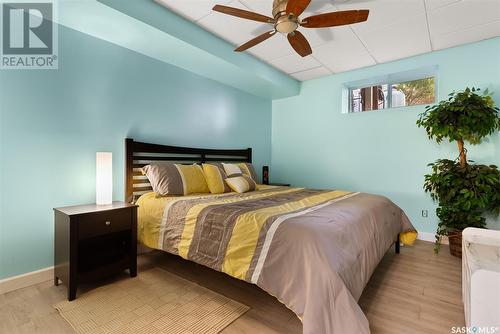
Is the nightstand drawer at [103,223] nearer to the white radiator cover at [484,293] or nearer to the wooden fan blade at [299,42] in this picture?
the wooden fan blade at [299,42]

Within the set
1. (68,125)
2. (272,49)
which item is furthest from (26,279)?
(272,49)

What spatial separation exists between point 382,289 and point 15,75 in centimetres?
368

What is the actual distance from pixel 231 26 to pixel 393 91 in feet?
9.14

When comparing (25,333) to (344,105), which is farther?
(344,105)

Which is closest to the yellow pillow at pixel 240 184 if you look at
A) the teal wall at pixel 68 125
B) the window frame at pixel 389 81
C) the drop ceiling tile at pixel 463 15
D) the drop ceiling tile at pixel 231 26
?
the teal wall at pixel 68 125

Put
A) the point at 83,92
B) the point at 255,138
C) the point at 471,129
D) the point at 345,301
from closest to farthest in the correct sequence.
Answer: the point at 345,301, the point at 83,92, the point at 471,129, the point at 255,138

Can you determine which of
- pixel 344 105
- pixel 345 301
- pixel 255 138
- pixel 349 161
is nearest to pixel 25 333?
pixel 345 301

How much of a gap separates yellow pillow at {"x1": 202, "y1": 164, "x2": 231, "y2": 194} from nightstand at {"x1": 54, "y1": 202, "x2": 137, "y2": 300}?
963mm

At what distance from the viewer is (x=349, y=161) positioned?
13.5 feet

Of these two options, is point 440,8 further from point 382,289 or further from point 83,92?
point 83,92

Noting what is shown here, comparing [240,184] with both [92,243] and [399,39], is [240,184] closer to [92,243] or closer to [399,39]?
[92,243]

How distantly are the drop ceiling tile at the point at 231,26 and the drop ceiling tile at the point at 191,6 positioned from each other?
0.08 metres

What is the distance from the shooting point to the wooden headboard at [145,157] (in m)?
2.73

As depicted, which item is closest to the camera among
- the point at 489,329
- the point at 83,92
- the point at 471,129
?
the point at 489,329
